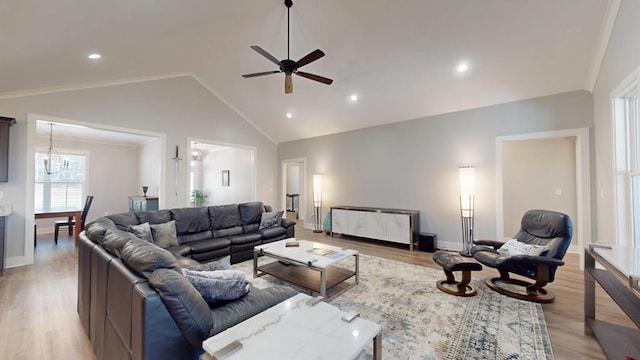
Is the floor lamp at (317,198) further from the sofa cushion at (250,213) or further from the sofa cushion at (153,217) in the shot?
the sofa cushion at (153,217)

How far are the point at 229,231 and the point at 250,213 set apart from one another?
59 centimetres

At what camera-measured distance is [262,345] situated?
49.2 inches

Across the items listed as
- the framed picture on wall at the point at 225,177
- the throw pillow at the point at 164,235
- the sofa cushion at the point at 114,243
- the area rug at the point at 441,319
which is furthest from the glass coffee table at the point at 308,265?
the framed picture on wall at the point at 225,177

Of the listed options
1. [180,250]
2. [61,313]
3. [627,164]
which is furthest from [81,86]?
[627,164]

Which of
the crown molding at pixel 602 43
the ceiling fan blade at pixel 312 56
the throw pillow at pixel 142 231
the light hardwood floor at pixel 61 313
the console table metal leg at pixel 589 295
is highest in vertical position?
the crown molding at pixel 602 43

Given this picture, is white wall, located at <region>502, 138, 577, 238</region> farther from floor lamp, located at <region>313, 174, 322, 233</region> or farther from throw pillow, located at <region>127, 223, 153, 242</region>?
throw pillow, located at <region>127, 223, 153, 242</region>

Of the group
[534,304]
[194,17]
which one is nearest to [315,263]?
[534,304]

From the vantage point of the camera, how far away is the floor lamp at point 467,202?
4.52 metres

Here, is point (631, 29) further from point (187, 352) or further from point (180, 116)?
point (180, 116)

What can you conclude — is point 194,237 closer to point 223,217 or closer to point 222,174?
point 223,217

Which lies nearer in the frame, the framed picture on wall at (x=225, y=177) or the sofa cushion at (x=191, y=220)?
the sofa cushion at (x=191, y=220)

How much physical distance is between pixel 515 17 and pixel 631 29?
97 centimetres

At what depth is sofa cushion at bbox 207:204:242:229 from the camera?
176 inches

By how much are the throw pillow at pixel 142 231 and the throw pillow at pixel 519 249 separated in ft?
15.2
